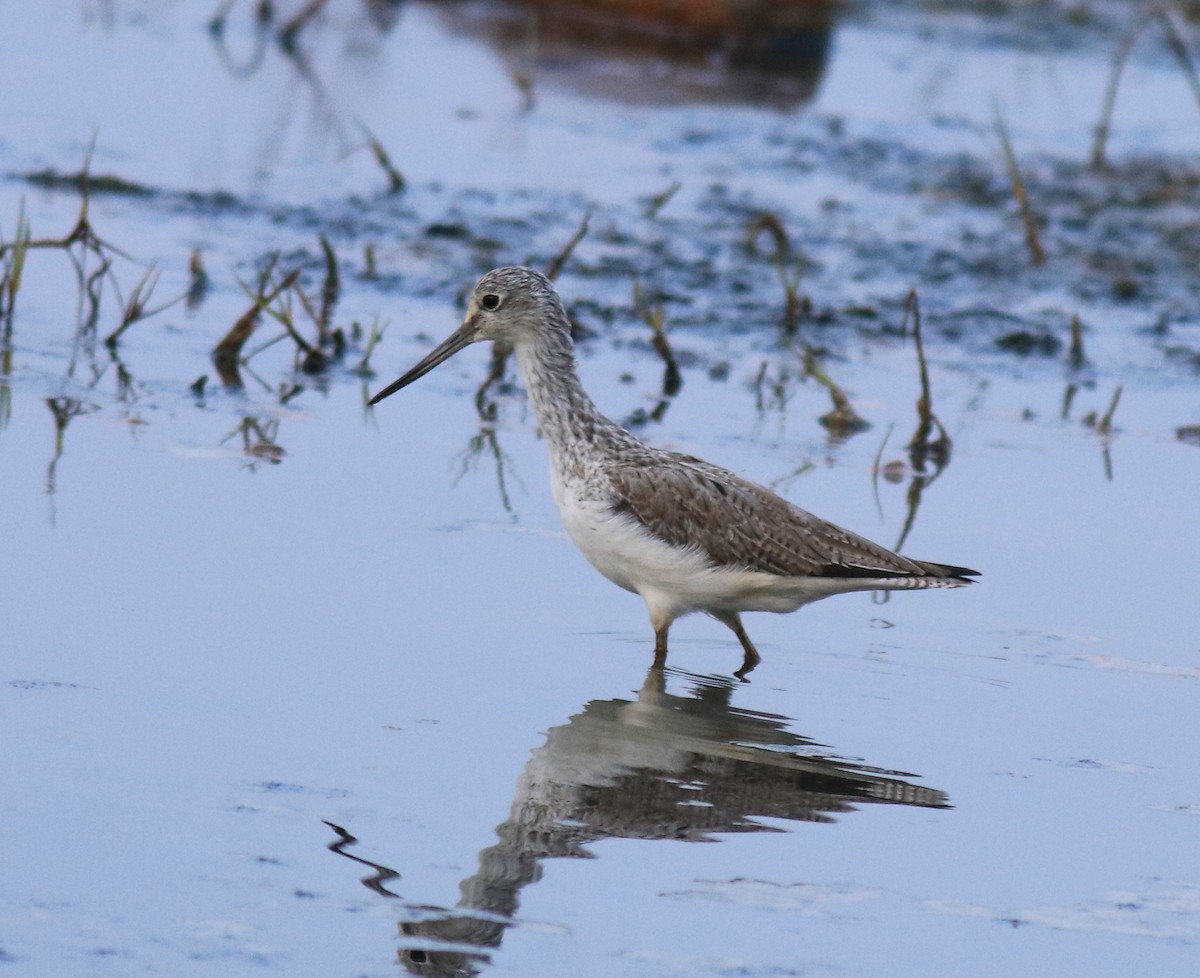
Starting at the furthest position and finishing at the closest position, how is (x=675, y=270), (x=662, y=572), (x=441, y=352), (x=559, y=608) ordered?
(x=675, y=270) < (x=441, y=352) < (x=559, y=608) < (x=662, y=572)

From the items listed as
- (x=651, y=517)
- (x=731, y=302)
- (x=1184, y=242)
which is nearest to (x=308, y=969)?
(x=651, y=517)

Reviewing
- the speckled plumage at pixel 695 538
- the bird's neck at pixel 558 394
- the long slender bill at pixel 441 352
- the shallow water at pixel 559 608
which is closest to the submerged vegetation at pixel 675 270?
the shallow water at pixel 559 608

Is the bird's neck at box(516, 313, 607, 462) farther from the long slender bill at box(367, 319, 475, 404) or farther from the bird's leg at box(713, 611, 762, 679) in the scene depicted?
the bird's leg at box(713, 611, 762, 679)

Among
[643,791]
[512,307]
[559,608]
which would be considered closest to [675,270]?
[512,307]

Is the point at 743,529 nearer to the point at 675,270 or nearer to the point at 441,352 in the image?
the point at 441,352

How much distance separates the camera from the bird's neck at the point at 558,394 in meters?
6.73

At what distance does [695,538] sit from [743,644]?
384 mm

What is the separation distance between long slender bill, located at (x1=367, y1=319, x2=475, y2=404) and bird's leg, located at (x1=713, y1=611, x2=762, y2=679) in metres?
1.42

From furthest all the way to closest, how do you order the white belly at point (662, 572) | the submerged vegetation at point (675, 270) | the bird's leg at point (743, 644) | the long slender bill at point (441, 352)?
the submerged vegetation at point (675, 270), the long slender bill at point (441, 352), the bird's leg at point (743, 644), the white belly at point (662, 572)

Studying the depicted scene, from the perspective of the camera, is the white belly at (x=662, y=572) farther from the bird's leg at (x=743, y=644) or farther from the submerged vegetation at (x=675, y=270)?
the submerged vegetation at (x=675, y=270)

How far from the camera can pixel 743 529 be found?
6.49 meters

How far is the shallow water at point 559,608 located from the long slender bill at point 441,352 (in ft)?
1.31

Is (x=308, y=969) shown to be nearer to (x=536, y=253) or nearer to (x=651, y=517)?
(x=651, y=517)

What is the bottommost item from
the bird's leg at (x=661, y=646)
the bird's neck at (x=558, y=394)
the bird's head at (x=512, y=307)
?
the bird's leg at (x=661, y=646)
